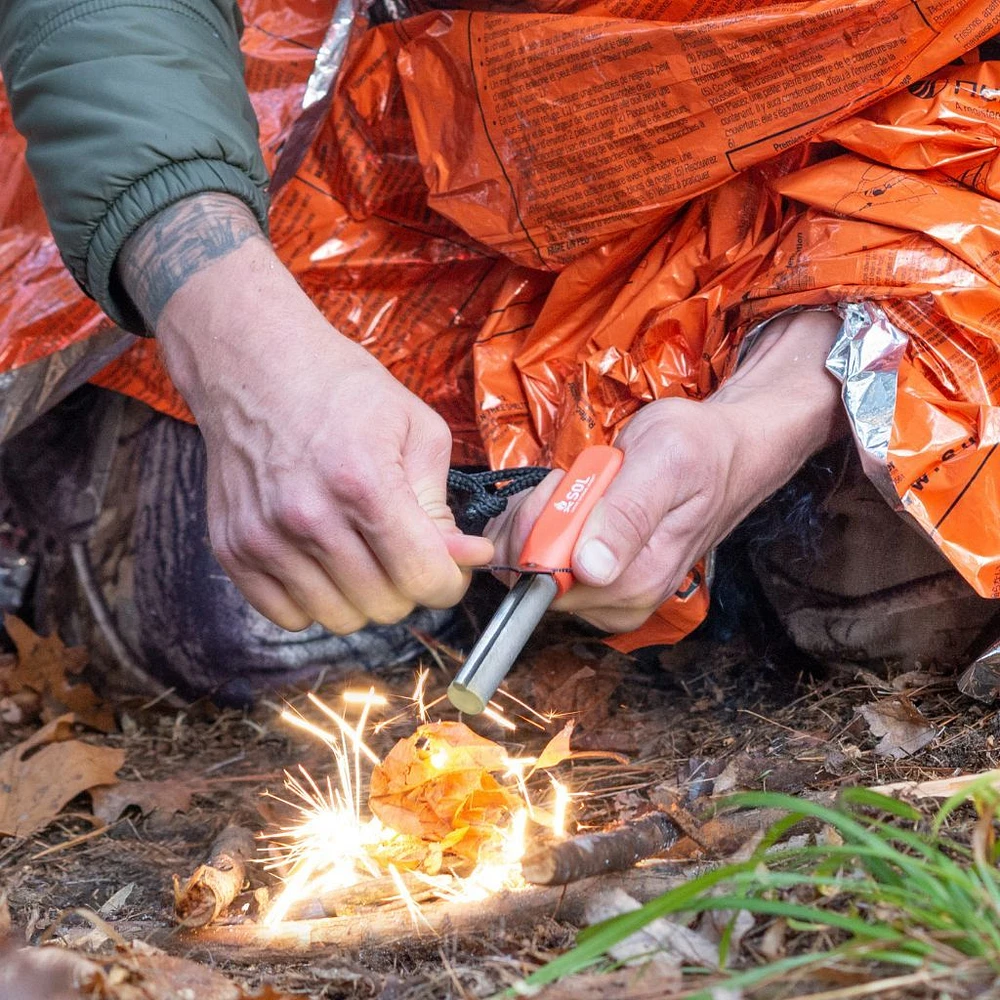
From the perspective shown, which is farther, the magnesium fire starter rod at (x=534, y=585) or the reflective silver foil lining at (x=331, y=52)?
the reflective silver foil lining at (x=331, y=52)

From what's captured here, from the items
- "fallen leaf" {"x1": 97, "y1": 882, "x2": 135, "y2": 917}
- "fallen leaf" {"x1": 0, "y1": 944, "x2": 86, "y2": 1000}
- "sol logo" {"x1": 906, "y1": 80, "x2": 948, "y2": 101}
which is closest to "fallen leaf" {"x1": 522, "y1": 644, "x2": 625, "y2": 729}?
"fallen leaf" {"x1": 97, "y1": 882, "x2": 135, "y2": 917}

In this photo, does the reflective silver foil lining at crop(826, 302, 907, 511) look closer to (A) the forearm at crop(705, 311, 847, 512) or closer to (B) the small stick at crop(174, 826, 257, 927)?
(A) the forearm at crop(705, 311, 847, 512)

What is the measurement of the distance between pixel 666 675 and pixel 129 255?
1.25m

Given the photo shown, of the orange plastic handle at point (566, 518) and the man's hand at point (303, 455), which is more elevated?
the man's hand at point (303, 455)

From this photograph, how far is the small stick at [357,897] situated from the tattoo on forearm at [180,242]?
0.88 metres

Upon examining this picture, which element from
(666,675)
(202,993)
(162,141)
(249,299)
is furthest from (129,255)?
(666,675)

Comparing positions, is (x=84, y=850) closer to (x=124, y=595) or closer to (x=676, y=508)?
(x=124, y=595)

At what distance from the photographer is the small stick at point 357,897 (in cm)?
128

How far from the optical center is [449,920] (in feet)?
3.86

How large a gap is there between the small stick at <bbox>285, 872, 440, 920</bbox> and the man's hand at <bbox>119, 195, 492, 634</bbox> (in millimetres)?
331

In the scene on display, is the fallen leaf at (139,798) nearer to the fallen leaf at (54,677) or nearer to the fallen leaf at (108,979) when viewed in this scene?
the fallen leaf at (54,677)

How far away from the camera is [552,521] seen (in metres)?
1.32

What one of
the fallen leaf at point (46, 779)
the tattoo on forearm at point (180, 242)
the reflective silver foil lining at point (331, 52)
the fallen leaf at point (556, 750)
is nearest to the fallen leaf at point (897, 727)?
the fallen leaf at point (556, 750)

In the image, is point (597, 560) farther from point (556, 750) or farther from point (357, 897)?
point (357, 897)
